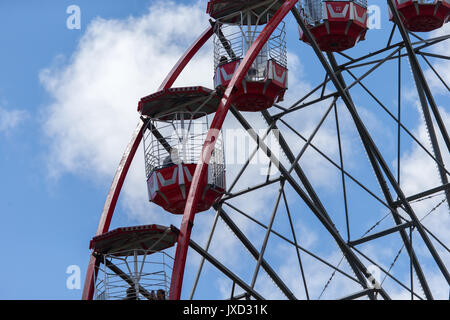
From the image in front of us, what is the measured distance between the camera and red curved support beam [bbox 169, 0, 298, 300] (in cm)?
2098

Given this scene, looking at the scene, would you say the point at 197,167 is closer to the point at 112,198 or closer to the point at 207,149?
the point at 207,149

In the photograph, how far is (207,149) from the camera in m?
23.1

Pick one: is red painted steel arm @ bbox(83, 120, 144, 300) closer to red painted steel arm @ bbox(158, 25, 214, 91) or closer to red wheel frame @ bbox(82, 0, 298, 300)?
red wheel frame @ bbox(82, 0, 298, 300)

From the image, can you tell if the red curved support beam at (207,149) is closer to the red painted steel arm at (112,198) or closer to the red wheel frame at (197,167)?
the red wheel frame at (197,167)

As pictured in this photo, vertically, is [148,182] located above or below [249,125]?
below

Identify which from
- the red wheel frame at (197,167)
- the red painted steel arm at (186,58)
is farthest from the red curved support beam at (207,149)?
the red painted steel arm at (186,58)

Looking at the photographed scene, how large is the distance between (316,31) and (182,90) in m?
6.11

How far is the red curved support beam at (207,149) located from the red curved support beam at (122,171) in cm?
246

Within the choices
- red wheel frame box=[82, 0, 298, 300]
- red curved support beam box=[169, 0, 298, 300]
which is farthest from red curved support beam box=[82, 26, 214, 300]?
red curved support beam box=[169, 0, 298, 300]

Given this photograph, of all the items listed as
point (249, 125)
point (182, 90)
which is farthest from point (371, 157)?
point (182, 90)
